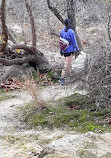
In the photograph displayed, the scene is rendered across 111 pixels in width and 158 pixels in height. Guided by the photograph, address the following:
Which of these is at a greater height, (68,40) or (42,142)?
(68,40)

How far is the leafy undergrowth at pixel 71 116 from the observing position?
366 cm

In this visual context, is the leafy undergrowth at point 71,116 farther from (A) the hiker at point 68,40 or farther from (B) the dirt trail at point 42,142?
(A) the hiker at point 68,40

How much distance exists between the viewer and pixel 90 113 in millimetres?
4055

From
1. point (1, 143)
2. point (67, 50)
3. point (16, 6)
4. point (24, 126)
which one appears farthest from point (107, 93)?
point (16, 6)

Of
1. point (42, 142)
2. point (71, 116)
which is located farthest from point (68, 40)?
point (42, 142)

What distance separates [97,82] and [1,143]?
190 centimetres

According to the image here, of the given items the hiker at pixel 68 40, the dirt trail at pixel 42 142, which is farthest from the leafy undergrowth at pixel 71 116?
the hiker at pixel 68 40

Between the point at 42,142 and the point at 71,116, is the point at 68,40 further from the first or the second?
the point at 42,142

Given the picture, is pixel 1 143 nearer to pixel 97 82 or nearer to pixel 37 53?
pixel 97 82

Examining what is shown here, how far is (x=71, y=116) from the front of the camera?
4.06 meters

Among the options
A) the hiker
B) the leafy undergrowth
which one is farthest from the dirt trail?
the hiker

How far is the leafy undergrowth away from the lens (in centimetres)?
366

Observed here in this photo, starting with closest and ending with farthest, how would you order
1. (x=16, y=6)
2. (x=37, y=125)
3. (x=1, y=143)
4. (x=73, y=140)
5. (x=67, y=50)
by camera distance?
(x=73, y=140) < (x=1, y=143) < (x=37, y=125) < (x=67, y=50) < (x=16, y=6)

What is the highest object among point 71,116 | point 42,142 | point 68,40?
point 68,40
